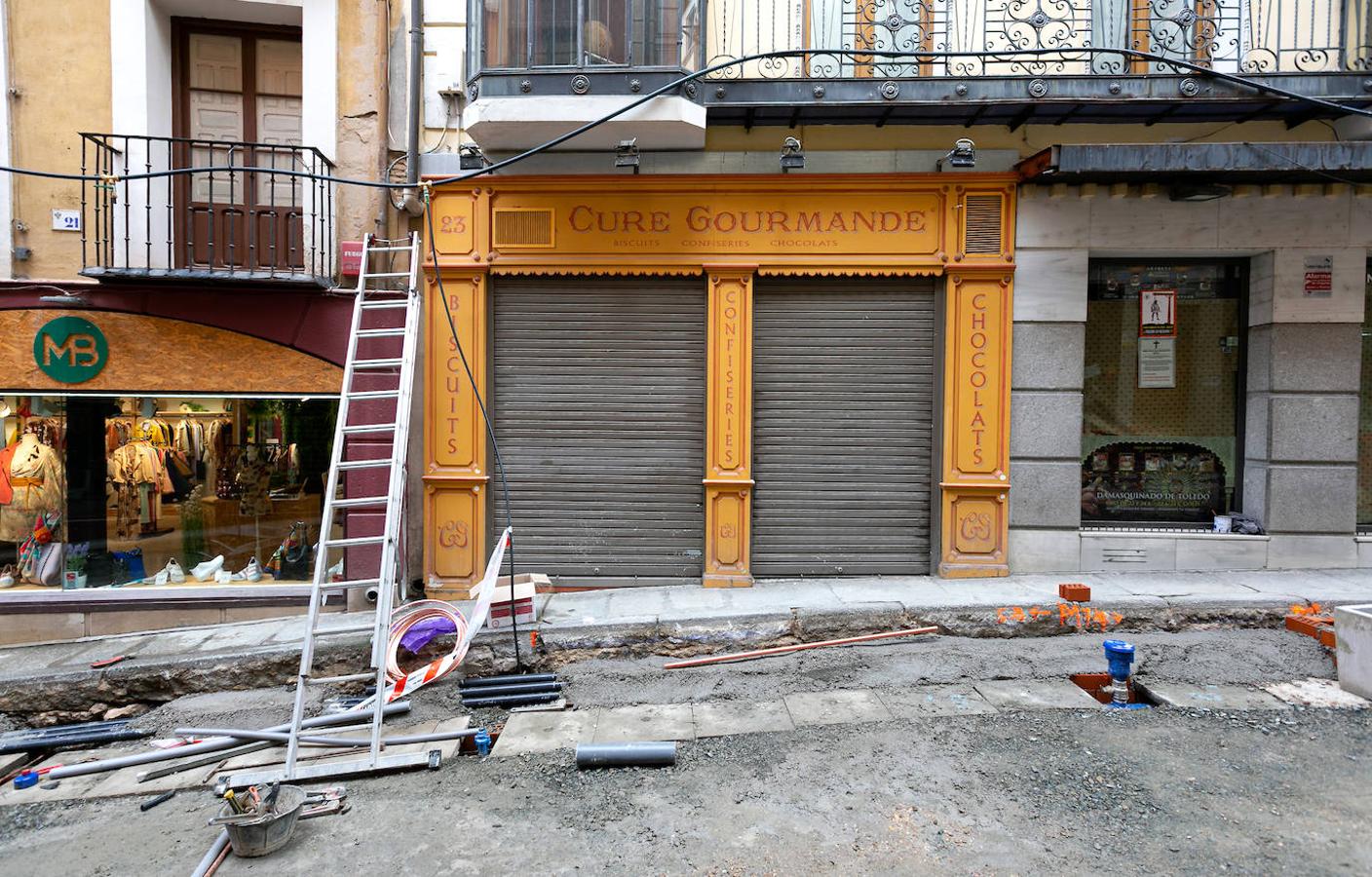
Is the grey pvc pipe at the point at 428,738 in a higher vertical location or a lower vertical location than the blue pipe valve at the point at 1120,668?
lower

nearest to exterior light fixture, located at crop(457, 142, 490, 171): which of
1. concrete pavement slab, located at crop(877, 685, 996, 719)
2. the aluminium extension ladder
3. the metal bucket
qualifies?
the aluminium extension ladder

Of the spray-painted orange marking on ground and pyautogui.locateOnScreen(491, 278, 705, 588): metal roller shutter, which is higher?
pyautogui.locateOnScreen(491, 278, 705, 588): metal roller shutter

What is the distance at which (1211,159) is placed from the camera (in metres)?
7.02

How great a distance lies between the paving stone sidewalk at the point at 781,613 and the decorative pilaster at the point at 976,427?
39cm

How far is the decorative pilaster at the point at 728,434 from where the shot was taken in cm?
791

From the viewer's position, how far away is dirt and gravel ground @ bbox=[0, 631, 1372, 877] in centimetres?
365

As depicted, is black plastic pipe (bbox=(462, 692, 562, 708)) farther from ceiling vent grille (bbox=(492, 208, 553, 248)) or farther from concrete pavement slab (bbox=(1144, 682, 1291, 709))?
ceiling vent grille (bbox=(492, 208, 553, 248))

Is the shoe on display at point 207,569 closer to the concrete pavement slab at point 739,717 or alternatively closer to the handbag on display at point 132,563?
the handbag on display at point 132,563

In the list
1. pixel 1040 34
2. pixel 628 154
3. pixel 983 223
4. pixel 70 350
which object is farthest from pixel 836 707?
pixel 70 350

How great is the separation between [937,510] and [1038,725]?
10.8 ft

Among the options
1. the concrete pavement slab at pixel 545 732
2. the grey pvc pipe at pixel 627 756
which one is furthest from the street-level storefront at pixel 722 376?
the grey pvc pipe at pixel 627 756

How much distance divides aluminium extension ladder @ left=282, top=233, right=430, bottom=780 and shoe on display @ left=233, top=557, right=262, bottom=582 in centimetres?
84

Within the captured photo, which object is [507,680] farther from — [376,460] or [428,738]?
[376,460]

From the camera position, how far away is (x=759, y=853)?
12.2 ft
